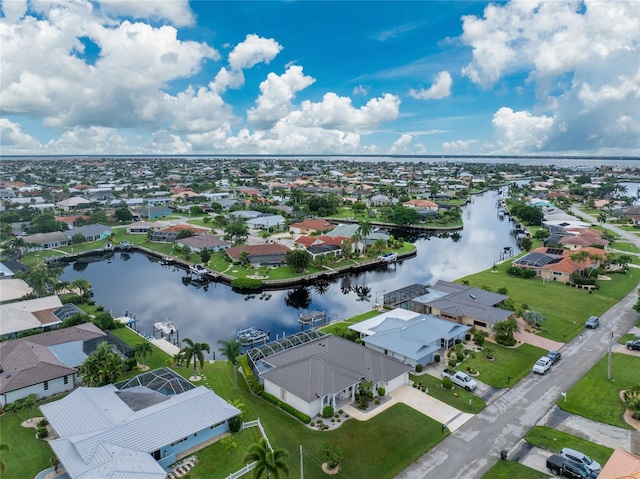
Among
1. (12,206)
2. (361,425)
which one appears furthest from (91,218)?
(361,425)

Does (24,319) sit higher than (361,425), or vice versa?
(24,319)

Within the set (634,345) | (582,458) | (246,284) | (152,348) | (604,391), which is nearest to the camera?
(582,458)

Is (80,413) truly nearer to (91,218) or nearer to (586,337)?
(586,337)

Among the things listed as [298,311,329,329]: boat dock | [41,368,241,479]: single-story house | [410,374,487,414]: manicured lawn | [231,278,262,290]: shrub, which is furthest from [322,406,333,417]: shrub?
[231,278,262,290]: shrub

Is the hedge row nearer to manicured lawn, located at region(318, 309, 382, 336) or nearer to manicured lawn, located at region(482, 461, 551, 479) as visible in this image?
manicured lawn, located at region(482, 461, 551, 479)

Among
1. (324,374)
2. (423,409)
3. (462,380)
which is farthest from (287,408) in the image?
(462,380)

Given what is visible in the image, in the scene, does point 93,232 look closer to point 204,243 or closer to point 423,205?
point 204,243

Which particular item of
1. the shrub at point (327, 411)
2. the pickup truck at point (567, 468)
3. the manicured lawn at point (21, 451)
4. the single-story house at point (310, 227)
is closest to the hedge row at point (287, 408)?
the shrub at point (327, 411)
